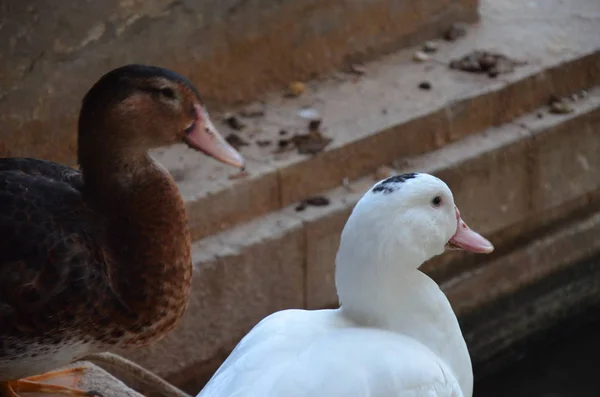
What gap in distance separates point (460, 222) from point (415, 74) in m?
1.78

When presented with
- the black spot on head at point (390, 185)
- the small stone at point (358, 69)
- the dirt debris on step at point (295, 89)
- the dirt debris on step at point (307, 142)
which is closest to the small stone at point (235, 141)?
the dirt debris on step at point (307, 142)

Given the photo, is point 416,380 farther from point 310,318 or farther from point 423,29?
point 423,29

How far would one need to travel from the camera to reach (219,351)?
3580 mm

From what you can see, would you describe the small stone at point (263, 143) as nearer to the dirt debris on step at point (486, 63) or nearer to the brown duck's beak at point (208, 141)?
the dirt debris on step at point (486, 63)

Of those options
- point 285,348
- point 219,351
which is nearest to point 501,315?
point 219,351

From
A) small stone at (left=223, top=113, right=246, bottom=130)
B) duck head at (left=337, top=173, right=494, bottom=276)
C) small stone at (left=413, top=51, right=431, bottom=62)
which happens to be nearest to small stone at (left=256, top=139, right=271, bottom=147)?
small stone at (left=223, top=113, right=246, bottom=130)

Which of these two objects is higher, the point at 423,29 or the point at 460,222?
the point at 460,222

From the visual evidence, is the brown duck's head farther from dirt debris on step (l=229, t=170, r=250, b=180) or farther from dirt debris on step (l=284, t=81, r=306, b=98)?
dirt debris on step (l=284, t=81, r=306, b=98)

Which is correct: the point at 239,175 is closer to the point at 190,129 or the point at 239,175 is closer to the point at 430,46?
the point at 190,129

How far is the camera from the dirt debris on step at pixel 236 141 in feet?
12.5

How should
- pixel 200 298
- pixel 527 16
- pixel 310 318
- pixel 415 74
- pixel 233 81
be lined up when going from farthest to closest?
pixel 527 16 → pixel 415 74 → pixel 233 81 → pixel 200 298 → pixel 310 318

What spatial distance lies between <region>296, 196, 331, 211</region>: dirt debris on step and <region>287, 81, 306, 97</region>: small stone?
560 mm

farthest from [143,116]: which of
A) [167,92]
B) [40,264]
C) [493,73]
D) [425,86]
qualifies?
[493,73]

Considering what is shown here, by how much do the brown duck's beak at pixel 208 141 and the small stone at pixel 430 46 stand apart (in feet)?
6.54
